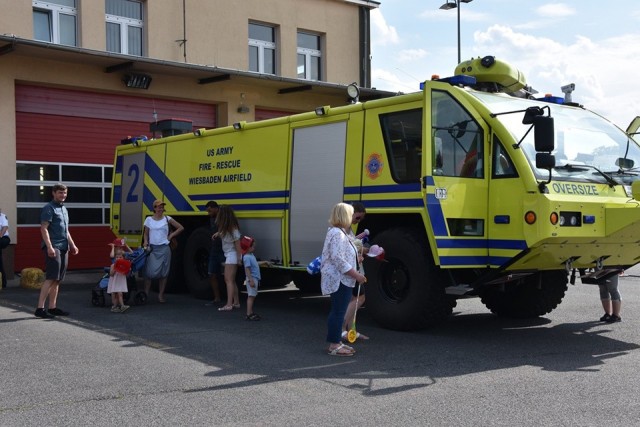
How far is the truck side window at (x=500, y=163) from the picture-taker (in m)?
8.95

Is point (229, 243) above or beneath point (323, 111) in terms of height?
beneath

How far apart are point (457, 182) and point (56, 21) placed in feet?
38.6

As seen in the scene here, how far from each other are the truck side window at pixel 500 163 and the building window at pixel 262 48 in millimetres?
12920

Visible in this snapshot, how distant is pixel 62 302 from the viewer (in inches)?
503

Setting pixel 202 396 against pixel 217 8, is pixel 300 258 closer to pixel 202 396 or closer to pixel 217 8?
pixel 202 396

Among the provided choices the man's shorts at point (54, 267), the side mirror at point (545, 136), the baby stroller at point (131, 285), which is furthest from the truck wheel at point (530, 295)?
the man's shorts at point (54, 267)

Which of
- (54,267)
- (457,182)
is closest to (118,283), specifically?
(54,267)

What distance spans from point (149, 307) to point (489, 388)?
680 centimetres

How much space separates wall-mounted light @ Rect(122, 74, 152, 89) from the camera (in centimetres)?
1797

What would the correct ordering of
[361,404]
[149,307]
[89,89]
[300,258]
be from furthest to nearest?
[89,89] → [149,307] → [300,258] → [361,404]

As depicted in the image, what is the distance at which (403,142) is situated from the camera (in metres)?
9.62

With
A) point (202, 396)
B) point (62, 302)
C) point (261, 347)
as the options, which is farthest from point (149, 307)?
point (202, 396)

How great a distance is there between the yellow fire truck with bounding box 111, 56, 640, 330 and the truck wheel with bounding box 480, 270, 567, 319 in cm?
2

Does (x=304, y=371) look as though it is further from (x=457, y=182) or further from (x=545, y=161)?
(x=545, y=161)
